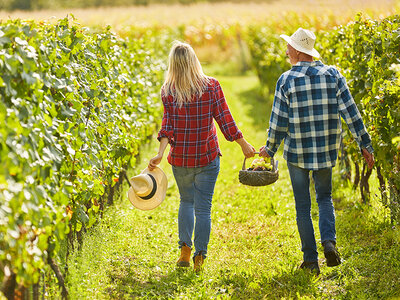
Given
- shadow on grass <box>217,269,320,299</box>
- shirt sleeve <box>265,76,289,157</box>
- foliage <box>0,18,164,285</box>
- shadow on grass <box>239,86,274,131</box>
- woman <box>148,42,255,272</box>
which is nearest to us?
foliage <box>0,18,164,285</box>

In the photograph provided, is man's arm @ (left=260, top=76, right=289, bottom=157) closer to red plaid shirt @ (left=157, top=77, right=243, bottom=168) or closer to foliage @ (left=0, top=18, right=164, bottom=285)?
red plaid shirt @ (left=157, top=77, right=243, bottom=168)

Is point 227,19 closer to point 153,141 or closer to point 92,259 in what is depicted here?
point 153,141

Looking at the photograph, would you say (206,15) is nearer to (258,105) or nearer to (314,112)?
(258,105)

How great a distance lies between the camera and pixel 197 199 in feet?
16.5

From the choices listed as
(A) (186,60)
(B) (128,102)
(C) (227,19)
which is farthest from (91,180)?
(C) (227,19)

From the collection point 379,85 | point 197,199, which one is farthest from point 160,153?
point 379,85

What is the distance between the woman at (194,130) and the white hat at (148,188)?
0.09 metres

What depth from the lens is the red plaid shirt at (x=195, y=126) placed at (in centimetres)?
489

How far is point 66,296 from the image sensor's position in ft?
13.3

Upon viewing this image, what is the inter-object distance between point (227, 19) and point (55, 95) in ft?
79.0

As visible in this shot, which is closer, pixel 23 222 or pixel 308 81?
pixel 23 222

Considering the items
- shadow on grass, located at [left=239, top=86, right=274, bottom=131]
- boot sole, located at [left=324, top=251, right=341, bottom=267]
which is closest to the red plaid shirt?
boot sole, located at [left=324, top=251, right=341, bottom=267]

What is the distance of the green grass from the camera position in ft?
14.8

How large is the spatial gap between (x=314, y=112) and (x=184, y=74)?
1.10 meters
